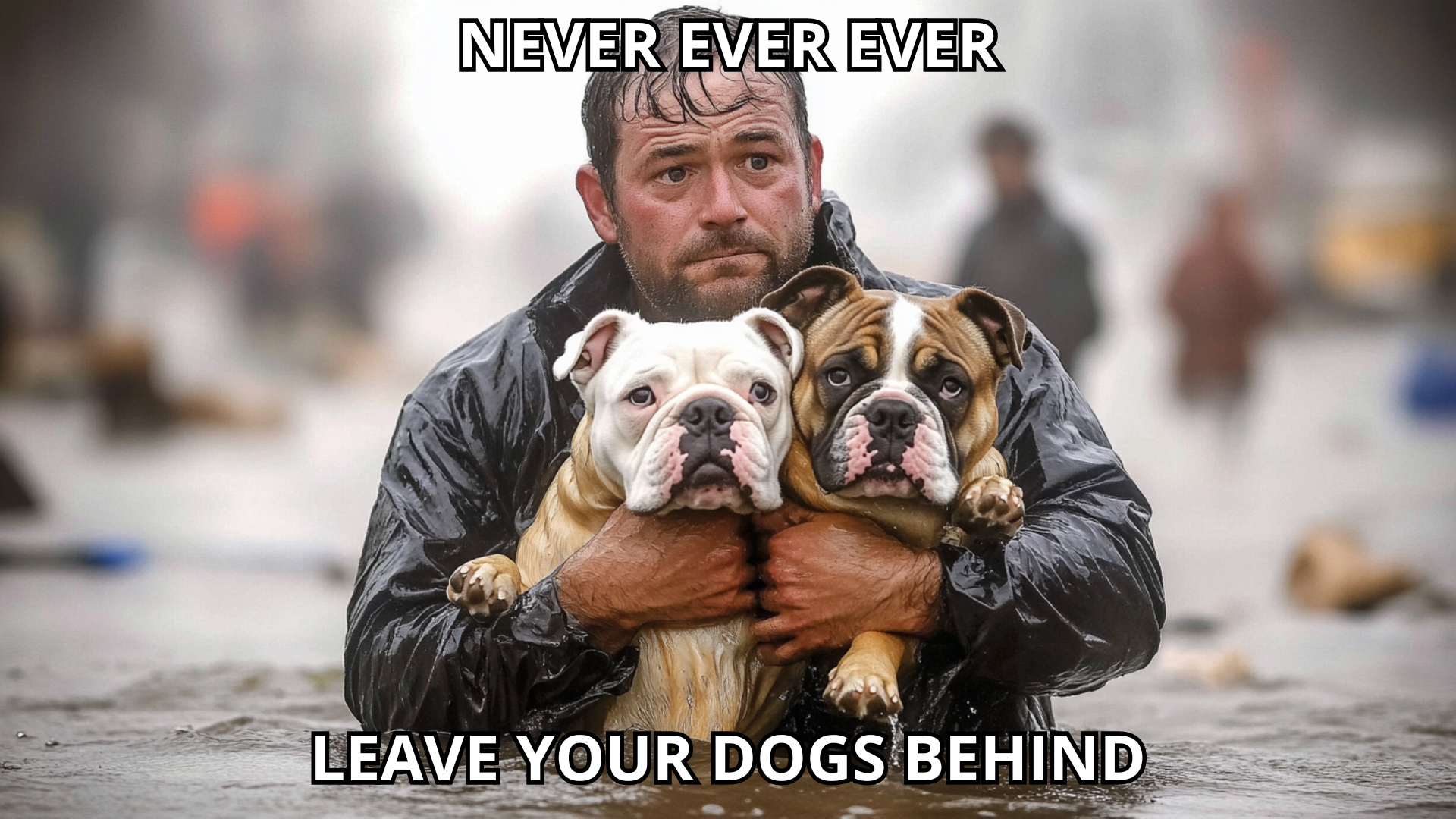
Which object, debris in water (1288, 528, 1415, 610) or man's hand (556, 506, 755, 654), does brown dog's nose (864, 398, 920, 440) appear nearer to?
man's hand (556, 506, 755, 654)

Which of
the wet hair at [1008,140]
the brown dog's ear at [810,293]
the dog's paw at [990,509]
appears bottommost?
the dog's paw at [990,509]

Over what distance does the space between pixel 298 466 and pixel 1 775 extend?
10.2 metres

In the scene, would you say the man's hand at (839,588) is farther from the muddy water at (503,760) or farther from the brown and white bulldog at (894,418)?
the muddy water at (503,760)

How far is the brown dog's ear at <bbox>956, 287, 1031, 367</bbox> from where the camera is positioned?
122 inches

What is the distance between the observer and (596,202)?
3906mm

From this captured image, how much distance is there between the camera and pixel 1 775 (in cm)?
332

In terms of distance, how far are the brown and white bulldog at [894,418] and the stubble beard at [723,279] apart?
0.33 m

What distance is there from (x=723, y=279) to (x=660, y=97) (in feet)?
1.60

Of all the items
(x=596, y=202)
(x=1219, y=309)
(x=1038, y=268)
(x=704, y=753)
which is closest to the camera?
(x=704, y=753)

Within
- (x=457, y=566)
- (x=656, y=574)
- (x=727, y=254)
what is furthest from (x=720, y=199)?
(x=457, y=566)

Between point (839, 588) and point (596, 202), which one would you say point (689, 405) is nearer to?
point (839, 588)

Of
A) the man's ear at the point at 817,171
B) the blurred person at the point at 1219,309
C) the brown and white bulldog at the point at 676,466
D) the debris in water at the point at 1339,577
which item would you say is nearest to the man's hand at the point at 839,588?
the brown and white bulldog at the point at 676,466

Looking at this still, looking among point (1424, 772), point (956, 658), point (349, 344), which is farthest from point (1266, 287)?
point (956, 658)

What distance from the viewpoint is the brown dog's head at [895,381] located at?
2865 millimetres
